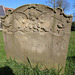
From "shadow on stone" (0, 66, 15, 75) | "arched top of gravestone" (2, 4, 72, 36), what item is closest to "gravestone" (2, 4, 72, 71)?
"arched top of gravestone" (2, 4, 72, 36)

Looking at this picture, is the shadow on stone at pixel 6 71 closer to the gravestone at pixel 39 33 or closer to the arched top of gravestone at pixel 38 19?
the gravestone at pixel 39 33

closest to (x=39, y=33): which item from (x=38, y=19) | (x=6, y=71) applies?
(x=38, y=19)

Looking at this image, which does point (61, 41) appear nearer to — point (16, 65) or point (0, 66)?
point (16, 65)

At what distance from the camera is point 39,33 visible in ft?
7.05

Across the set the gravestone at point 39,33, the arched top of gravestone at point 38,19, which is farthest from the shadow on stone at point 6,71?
the arched top of gravestone at point 38,19

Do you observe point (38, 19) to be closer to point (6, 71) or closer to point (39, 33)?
point (39, 33)

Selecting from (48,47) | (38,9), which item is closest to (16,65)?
(48,47)

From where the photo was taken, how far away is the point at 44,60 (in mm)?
2217

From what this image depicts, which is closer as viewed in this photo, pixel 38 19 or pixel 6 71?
pixel 38 19

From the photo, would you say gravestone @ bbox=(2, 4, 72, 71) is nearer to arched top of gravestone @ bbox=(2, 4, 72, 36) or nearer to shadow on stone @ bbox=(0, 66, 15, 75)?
arched top of gravestone @ bbox=(2, 4, 72, 36)

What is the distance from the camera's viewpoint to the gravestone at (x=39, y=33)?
6.40 feet

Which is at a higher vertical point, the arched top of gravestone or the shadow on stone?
the arched top of gravestone

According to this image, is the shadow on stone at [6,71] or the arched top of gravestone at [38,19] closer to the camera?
the arched top of gravestone at [38,19]

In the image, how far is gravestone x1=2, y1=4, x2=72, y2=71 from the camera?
195 centimetres
